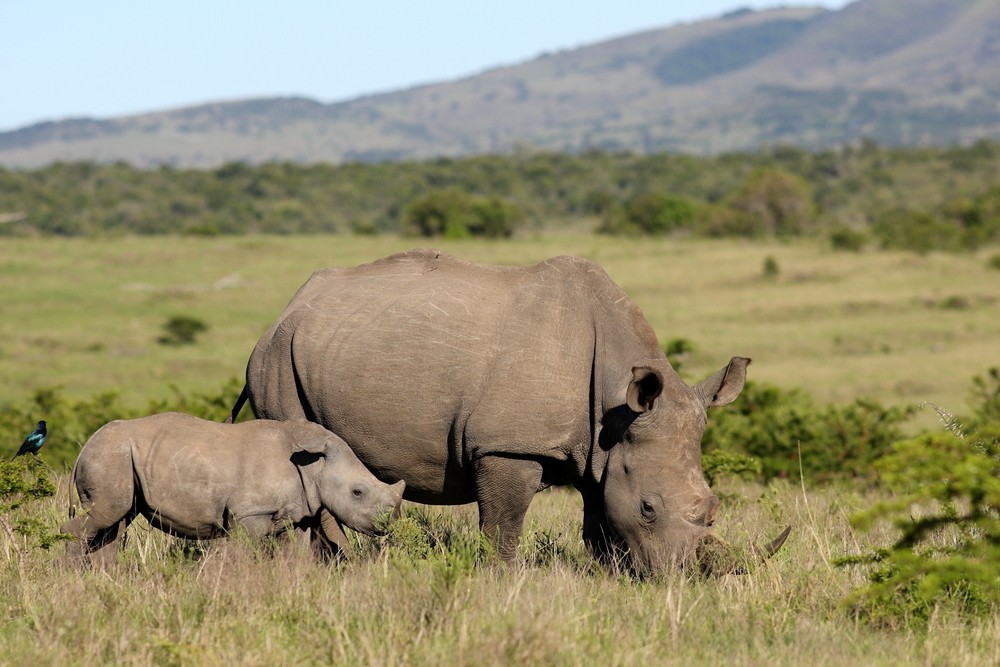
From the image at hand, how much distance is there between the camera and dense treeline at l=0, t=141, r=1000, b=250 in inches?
2053

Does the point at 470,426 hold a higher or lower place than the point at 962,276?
higher

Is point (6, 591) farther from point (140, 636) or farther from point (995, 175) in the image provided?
point (995, 175)

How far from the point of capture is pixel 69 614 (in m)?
5.51

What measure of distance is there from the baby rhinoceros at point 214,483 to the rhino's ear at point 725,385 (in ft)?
5.21

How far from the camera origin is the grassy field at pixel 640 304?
2522 cm

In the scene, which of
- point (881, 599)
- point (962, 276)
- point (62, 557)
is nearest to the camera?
point (881, 599)

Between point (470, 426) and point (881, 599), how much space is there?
206 cm

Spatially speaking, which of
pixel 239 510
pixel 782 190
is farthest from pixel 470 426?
pixel 782 190

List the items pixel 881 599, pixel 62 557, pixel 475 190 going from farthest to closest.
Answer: pixel 475 190 → pixel 62 557 → pixel 881 599

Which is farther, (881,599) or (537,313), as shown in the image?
(537,313)

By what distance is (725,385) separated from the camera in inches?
268

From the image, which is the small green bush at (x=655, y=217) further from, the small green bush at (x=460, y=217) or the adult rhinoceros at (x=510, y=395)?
the adult rhinoceros at (x=510, y=395)

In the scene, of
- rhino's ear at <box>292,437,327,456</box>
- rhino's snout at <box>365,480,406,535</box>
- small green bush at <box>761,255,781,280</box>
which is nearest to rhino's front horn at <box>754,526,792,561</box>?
rhino's snout at <box>365,480,406,535</box>

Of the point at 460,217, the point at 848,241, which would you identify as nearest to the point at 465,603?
the point at 848,241
